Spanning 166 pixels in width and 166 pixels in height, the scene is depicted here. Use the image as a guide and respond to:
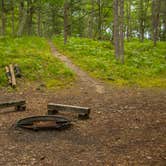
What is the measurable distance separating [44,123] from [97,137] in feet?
5.47

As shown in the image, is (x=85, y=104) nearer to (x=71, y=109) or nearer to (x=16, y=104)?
→ (x=71, y=109)

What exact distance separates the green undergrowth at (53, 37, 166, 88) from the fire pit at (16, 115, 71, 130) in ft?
25.1

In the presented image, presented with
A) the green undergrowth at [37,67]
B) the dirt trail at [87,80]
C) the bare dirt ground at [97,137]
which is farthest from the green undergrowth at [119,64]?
the bare dirt ground at [97,137]

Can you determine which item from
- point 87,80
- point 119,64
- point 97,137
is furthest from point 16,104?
point 119,64

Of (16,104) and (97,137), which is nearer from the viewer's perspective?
(97,137)

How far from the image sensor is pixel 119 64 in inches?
790

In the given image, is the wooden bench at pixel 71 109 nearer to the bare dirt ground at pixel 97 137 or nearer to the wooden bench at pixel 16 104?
the bare dirt ground at pixel 97 137

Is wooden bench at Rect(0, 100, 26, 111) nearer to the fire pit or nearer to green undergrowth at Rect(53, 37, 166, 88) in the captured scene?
the fire pit

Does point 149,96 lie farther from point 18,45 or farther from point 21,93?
point 18,45

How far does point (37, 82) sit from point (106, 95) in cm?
411

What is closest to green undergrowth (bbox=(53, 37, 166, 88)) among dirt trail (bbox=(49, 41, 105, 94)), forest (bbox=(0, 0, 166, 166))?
forest (bbox=(0, 0, 166, 166))

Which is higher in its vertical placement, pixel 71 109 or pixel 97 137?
pixel 71 109

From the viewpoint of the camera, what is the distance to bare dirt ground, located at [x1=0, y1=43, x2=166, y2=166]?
6480 millimetres

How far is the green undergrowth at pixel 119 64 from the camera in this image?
17062mm
